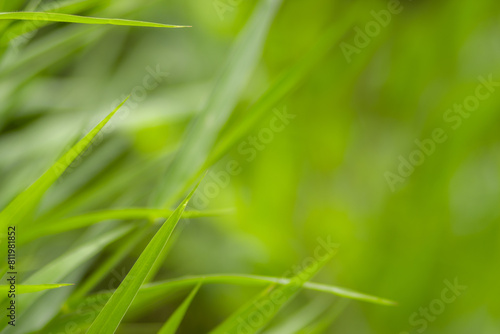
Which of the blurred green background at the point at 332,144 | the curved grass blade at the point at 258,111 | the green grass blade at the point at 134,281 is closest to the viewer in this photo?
the green grass blade at the point at 134,281

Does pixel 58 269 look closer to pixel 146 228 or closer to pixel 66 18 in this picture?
pixel 146 228

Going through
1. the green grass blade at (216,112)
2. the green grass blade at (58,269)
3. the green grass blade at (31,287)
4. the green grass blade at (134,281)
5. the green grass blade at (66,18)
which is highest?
the green grass blade at (66,18)

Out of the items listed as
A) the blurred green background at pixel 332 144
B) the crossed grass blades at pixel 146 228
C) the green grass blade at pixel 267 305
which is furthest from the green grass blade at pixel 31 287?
the blurred green background at pixel 332 144

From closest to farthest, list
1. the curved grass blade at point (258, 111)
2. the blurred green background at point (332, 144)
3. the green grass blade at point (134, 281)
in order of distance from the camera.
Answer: the green grass blade at point (134, 281)
the curved grass blade at point (258, 111)
the blurred green background at point (332, 144)

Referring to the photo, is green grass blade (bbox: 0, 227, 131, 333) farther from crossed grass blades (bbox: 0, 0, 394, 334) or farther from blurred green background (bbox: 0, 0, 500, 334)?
blurred green background (bbox: 0, 0, 500, 334)

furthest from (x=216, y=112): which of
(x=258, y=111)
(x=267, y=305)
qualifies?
(x=267, y=305)

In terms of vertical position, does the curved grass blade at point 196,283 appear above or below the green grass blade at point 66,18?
below

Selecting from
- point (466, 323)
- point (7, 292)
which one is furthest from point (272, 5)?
point (466, 323)

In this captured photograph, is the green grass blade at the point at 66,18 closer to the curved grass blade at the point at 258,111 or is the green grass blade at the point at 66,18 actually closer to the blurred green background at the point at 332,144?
the curved grass blade at the point at 258,111
